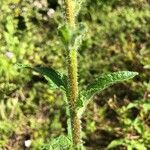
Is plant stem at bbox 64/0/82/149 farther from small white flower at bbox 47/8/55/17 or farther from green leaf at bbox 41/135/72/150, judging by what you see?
small white flower at bbox 47/8/55/17

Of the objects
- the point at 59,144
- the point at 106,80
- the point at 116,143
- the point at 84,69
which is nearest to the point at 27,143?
the point at 116,143

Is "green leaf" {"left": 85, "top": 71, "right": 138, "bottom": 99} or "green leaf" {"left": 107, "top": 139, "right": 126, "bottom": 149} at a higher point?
"green leaf" {"left": 85, "top": 71, "right": 138, "bottom": 99}

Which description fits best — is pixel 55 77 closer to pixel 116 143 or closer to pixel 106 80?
pixel 106 80

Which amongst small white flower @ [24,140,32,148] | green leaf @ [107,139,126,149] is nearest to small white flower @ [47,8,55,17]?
small white flower @ [24,140,32,148]

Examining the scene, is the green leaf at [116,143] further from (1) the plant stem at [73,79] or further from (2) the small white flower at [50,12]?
(2) the small white flower at [50,12]

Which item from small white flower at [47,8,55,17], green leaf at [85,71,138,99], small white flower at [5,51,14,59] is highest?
small white flower at [47,8,55,17]

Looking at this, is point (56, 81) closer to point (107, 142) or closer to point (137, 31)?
point (107, 142)
